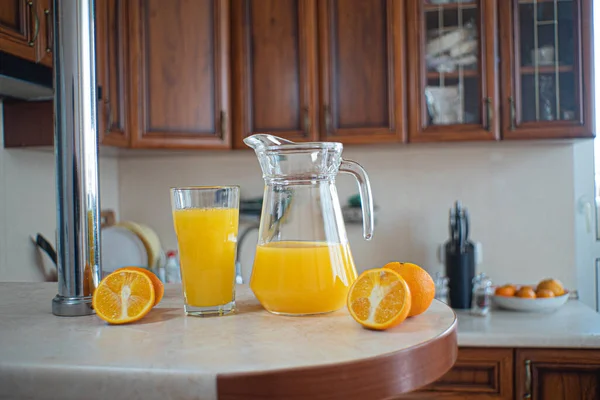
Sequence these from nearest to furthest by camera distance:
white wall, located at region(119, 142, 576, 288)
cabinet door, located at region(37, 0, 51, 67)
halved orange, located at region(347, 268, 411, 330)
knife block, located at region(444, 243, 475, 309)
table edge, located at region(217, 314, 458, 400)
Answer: table edge, located at region(217, 314, 458, 400) < halved orange, located at region(347, 268, 411, 330) < cabinet door, located at region(37, 0, 51, 67) < knife block, located at region(444, 243, 475, 309) < white wall, located at region(119, 142, 576, 288)

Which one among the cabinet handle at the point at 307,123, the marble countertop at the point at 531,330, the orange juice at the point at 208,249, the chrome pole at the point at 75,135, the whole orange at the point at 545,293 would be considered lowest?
the marble countertop at the point at 531,330

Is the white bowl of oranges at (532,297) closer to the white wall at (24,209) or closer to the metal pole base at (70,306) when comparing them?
the white wall at (24,209)

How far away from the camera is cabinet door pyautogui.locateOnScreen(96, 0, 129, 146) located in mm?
2033

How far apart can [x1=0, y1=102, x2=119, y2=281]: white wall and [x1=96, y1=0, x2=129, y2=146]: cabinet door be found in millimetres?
257

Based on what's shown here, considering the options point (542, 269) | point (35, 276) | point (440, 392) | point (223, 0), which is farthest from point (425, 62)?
point (35, 276)

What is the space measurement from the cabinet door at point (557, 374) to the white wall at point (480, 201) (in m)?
0.67

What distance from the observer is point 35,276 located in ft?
6.69

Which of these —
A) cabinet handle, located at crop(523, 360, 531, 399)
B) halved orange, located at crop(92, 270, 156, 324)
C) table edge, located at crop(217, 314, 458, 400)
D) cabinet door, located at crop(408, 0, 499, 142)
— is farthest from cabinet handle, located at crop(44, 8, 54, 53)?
cabinet handle, located at crop(523, 360, 531, 399)

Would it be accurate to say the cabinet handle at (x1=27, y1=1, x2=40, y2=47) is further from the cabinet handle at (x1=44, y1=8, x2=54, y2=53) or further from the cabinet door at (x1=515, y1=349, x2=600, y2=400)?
the cabinet door at (x1=515, y1=349, x2=600, y2=400)

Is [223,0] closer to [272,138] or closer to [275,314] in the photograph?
[272,138]

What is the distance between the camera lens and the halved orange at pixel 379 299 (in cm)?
61

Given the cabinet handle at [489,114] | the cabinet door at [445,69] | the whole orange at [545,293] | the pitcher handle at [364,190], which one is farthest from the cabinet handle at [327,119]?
the pitcher handle at [364,190]

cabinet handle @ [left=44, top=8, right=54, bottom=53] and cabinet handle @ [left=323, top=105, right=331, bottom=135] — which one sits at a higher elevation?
cabinet handle @ [left=44, top=8, right=54, bottom=53]

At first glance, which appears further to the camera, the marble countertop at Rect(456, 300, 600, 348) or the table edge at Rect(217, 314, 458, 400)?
the marble countertop at Rect(456, 300, 600, 348)
